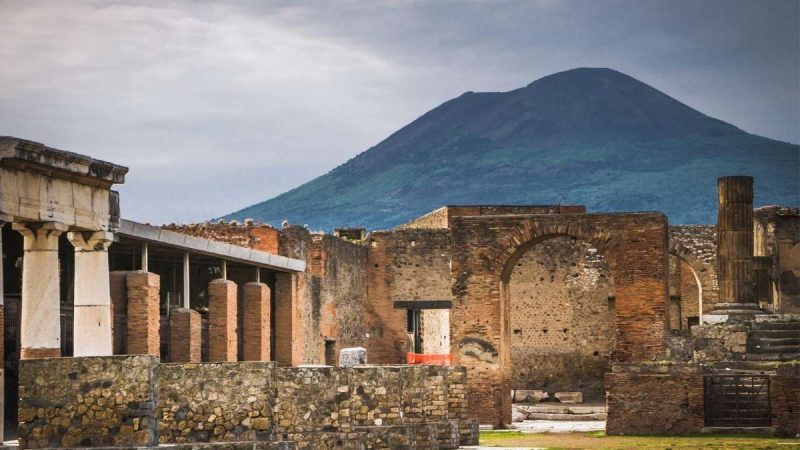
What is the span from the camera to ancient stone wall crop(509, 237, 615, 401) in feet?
151

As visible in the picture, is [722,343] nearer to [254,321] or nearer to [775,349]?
[775,349]

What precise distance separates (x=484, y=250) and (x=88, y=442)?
58.7 feet

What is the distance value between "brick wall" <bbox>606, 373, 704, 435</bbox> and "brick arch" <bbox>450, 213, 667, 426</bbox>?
312cm

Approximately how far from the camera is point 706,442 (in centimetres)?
2753

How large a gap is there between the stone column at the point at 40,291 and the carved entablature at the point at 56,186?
1.32 ft

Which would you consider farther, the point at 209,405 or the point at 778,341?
the point at 778,341

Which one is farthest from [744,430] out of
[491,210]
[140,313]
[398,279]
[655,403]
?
[491,210]

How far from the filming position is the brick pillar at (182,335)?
35438mm

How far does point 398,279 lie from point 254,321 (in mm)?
9379

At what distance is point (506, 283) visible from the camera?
3569 cm

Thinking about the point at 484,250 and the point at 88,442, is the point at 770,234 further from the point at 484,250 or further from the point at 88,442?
the point at 88,442

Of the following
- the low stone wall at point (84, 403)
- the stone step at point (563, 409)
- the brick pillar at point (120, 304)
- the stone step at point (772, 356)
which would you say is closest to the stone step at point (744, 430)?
the stone step at point (772, 356)

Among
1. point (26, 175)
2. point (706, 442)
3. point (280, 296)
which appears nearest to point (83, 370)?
point (26, 175)

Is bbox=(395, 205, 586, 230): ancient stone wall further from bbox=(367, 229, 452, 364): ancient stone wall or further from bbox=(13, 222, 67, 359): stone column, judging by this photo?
bbox=(13, 222, 67, 359): stone column
